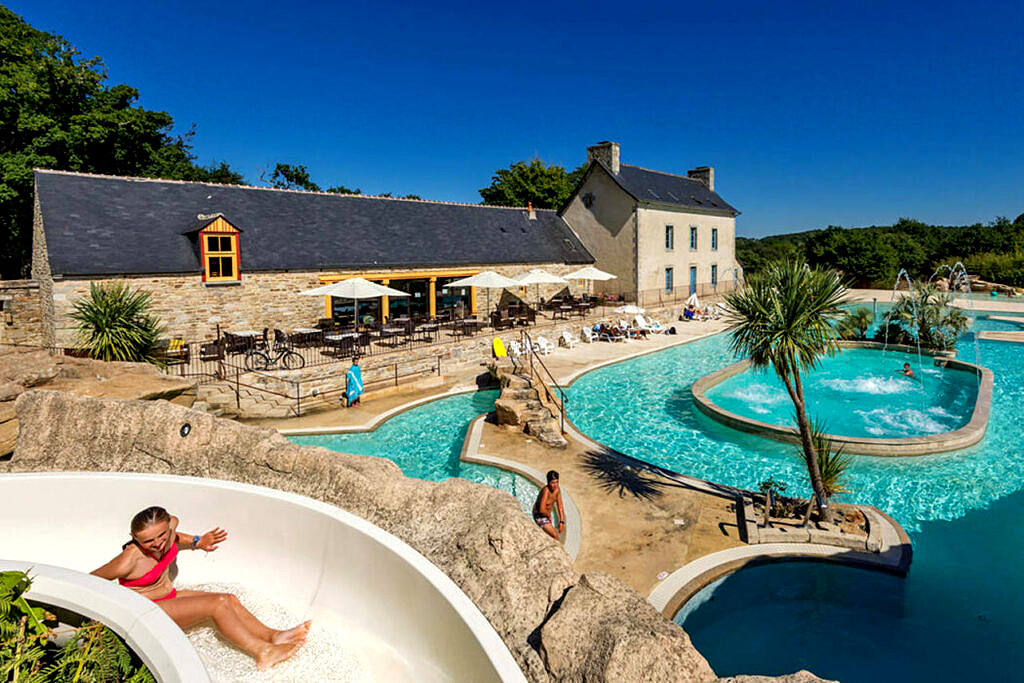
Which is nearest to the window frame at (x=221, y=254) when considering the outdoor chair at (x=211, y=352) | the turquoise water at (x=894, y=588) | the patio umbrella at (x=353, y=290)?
the patio umbrella at (x=353, y=290)

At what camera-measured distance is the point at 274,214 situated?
23312 millimetres

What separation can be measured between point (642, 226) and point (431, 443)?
79.2 feet

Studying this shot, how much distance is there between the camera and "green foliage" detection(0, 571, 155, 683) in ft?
9.59

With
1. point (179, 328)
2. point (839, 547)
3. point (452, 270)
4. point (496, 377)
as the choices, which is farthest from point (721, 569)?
point (452, 270)

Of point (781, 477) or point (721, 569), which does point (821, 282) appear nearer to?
point (781, 477)

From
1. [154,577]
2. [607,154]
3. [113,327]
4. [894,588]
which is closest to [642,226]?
[607,154]

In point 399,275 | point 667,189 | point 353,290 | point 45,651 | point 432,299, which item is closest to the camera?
point 45,651

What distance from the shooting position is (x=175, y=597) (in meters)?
4.39

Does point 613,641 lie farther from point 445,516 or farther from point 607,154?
point 607,154

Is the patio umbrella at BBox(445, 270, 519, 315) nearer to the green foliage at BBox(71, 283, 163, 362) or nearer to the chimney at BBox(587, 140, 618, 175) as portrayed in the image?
the green foliage at BBox(71, 283, 163, 362)

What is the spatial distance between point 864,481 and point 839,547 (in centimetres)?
347

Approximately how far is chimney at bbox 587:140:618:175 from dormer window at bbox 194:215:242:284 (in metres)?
22.4

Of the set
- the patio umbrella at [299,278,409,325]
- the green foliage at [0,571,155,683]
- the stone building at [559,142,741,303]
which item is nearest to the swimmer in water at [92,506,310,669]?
the green foliage at [0,571,155,683]

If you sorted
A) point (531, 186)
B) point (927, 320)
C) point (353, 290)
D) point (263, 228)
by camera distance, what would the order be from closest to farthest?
point (353, 290) < point (927, 320) < point (263, 228) < point (531, 186)
